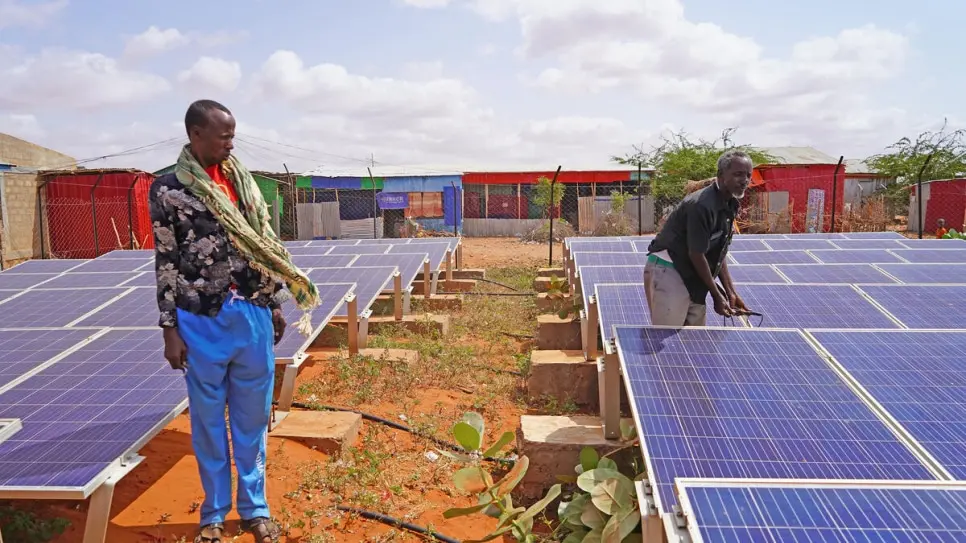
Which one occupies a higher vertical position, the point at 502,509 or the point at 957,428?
the point at 957,428

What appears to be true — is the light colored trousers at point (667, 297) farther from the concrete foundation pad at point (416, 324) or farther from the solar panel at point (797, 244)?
the solar panel at point (797, 244)

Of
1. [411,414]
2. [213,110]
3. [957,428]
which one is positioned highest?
[213,110]

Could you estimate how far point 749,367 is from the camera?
342cm

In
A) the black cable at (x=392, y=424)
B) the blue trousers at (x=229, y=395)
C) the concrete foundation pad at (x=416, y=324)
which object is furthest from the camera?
the concrete foundation pad at (x=416, y=324)

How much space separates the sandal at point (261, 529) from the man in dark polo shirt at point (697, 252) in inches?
107

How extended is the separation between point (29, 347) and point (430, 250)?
8087 mm

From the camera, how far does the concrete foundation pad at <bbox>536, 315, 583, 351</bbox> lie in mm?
7840

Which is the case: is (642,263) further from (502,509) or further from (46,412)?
(46,412)

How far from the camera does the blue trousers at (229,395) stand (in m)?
3.15

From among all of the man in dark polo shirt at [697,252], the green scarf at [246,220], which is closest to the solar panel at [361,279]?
the green scarf at [246,220]

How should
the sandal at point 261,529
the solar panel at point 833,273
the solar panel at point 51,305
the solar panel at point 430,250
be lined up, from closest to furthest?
1. the sandal at point 261,529
2. the solar panel at point 51,305
3. the solar panel at point 833,273
4. the solar panel at point 430,250

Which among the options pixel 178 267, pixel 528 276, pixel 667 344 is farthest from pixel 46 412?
pixel 528 276

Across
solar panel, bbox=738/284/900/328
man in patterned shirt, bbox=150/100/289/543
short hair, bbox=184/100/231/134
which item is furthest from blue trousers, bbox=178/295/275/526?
solar panel, bbox=738/284/900/328

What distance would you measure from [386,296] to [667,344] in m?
7.12
